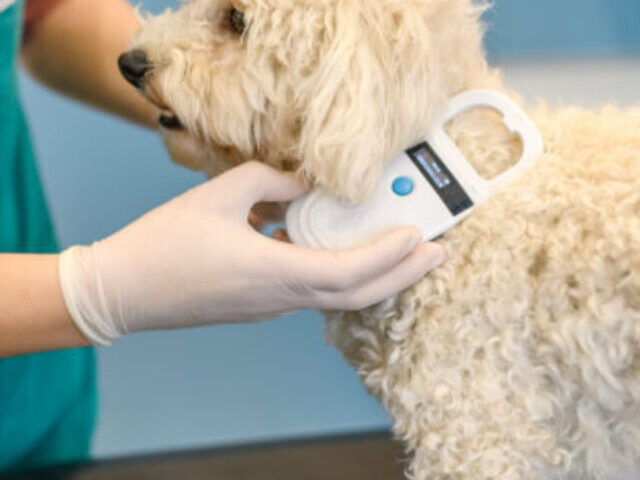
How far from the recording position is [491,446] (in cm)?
67

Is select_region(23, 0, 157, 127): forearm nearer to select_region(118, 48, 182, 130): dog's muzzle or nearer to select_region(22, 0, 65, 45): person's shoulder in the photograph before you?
select_region(22, 0, 65, 45): person's shoulder

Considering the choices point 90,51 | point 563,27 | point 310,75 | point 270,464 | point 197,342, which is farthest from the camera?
point 197,342

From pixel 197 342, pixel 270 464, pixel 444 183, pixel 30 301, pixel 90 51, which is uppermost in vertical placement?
pixel 90 51

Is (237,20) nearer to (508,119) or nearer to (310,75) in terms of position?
(310,75)

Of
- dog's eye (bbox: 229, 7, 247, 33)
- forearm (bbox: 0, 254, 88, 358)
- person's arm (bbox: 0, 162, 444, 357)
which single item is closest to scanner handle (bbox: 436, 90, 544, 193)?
person's arm (bbox: 0, 162, 444, 357)

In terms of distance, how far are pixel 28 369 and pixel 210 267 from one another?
50 centimetres

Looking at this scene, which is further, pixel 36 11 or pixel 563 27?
pixel 563 27

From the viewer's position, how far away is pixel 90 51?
982 mm

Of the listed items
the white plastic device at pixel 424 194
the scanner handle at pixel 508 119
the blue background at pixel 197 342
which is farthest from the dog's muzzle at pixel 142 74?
the blue background at pixel 197 342

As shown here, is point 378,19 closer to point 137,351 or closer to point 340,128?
point 340,128

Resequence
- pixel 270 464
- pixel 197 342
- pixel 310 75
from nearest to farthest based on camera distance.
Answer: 1. pixel 310 75
2. pixel 270 464
3. pixel 197 342

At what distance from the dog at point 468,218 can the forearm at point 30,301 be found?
0.61 ft

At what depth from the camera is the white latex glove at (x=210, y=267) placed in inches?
26.0

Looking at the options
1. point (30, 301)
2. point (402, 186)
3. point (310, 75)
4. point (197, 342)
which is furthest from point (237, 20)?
point (197, 342)
